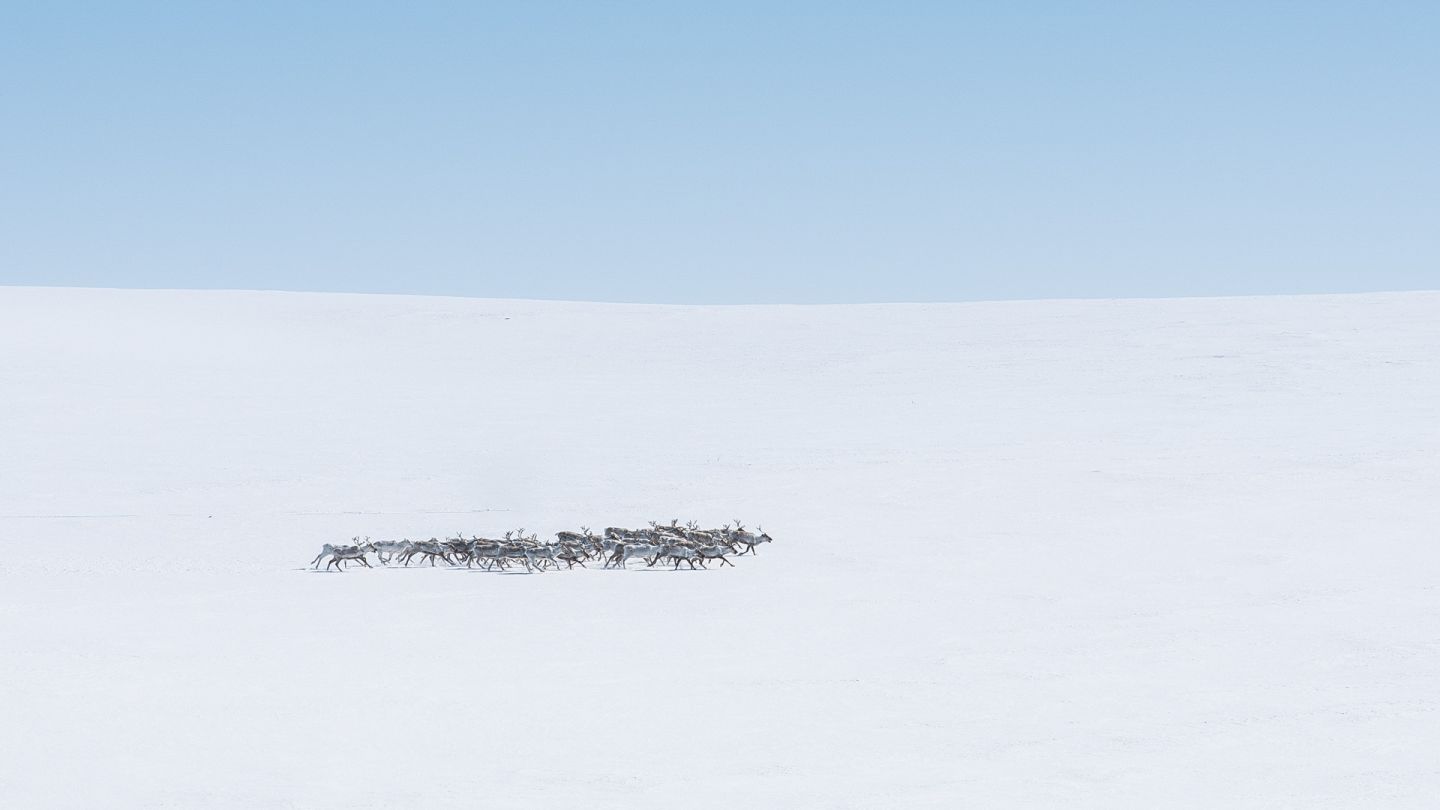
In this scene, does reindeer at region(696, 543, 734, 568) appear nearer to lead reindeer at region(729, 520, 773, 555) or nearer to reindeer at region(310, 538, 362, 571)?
lead reindeer at region(729, 520, 773, 555)

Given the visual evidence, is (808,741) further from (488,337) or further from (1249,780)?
(488,337)

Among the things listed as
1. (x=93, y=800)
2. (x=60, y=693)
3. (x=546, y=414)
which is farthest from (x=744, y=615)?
(x=546, y=414)

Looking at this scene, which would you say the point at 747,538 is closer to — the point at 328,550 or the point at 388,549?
the point at 388,549

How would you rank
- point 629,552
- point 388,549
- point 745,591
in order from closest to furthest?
1. point 745,591
2. point 629,552
3. point 388,549

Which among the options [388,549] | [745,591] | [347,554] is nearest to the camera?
[745,591]

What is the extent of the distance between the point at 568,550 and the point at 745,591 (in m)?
1.80

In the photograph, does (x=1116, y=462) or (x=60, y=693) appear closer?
(x=60, y=693)

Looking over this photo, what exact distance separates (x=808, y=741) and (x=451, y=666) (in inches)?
83.0

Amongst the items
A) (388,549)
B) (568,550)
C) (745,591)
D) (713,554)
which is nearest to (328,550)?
(388,549)

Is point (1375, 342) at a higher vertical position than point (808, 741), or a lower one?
higher

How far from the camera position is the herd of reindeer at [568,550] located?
10.6 metres

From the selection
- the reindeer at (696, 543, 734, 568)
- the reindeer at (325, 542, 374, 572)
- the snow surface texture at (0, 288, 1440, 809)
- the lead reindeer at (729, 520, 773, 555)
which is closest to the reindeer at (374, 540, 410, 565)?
the reindeer at (325, 542, 374, 572)

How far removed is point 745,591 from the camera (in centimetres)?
938

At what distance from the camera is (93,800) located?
4938mm
